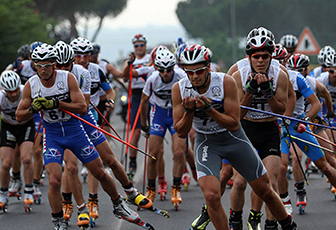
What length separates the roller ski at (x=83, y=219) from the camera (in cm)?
914

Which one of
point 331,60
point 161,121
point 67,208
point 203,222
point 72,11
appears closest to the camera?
point 203,222

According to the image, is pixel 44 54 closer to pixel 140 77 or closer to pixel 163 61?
pixel 163 61

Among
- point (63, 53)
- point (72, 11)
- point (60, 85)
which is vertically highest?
point (72, 11)

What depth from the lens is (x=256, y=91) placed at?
7562mm

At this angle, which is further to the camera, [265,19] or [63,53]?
[265,19]

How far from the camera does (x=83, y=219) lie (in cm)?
916

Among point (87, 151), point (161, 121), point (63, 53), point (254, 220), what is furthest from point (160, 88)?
point (254, 220)

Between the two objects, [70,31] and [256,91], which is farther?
[70,31]

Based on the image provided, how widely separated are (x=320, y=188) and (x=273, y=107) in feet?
17.7

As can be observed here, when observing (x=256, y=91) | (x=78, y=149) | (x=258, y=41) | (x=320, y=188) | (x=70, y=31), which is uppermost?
(x=70, y=31)

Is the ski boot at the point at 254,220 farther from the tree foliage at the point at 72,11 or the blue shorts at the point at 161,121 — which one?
the tree foliage at the point at 72,11

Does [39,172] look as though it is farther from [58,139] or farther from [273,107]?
[273,107]

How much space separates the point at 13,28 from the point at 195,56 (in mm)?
28210

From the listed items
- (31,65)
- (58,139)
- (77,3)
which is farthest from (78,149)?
(77,3)
